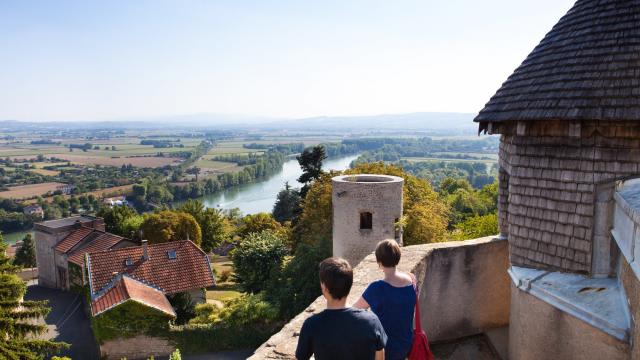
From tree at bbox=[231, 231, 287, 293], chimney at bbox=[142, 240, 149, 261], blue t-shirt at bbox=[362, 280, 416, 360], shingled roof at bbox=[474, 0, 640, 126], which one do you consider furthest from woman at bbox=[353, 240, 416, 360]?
chimney at bbox=[142, 240, 149, 261]

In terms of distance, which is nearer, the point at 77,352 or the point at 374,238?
the point at 374,238

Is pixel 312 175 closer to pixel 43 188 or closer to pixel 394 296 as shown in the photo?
pixel 394 296

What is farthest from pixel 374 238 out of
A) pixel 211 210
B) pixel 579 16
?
pixel 211 210

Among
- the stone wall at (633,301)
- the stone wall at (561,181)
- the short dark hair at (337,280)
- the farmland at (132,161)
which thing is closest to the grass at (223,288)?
the stone wall at (561,181)

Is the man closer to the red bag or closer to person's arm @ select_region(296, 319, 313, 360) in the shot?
person's arm @ select_region(296, 319, 313, 360)

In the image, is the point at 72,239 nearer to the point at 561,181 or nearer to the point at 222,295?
the point at 222,295

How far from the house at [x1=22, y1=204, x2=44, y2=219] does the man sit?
78.8 m

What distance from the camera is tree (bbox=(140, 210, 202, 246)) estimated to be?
108 ft

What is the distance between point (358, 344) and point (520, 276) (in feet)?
14.1

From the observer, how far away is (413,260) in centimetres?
642

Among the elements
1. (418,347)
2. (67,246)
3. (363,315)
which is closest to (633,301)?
(418,347)

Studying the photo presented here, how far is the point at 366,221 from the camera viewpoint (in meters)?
15.2

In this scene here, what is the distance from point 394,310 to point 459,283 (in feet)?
13.4

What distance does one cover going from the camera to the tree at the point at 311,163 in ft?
98.9
